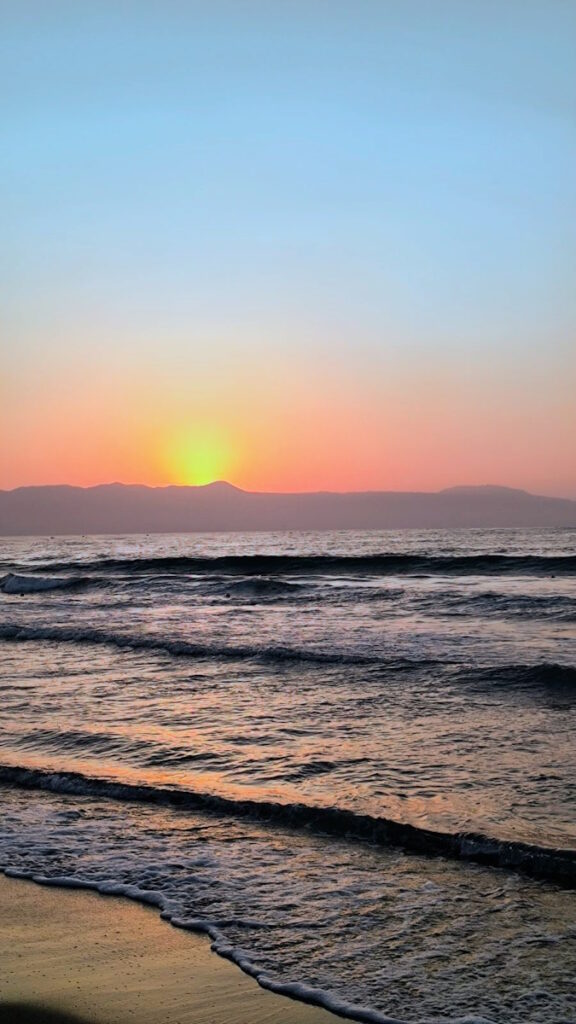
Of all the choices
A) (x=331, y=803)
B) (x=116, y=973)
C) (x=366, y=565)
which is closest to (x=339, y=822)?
(x=331, y=803)

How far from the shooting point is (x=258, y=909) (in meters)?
5.21

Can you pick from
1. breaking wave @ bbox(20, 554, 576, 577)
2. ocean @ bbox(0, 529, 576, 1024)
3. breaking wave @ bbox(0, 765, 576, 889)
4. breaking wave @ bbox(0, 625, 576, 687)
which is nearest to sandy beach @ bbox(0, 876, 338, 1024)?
ocean @ bbox(0, 529, 576, 1024)

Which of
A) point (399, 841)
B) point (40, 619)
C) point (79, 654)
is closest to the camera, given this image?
point (399, 841)

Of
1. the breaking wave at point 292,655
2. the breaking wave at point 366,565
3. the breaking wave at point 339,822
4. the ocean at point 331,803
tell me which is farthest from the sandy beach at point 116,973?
the breaking wave at point 366,565

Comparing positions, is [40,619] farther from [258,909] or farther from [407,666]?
[258,909]

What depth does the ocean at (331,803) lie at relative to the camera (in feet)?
14.9

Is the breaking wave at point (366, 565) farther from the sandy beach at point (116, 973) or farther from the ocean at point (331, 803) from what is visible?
the sandy beach at point (116, 973)

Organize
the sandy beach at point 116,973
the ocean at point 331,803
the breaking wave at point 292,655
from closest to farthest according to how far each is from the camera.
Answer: the sandy beach at point 116,973 < the ocean at point 331,803 < the breaking wave at point 292,655

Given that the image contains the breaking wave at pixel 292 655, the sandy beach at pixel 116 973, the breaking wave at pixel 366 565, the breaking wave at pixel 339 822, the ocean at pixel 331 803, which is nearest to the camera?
the sandy beach at pixel 116 973

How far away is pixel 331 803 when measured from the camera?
7.09 meters

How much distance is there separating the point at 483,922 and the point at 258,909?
138 centimetres

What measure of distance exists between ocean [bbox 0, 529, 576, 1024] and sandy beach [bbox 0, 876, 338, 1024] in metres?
0.15

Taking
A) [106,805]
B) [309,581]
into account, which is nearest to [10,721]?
[106,805]

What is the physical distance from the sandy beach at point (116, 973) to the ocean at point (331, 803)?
0.51 ft
